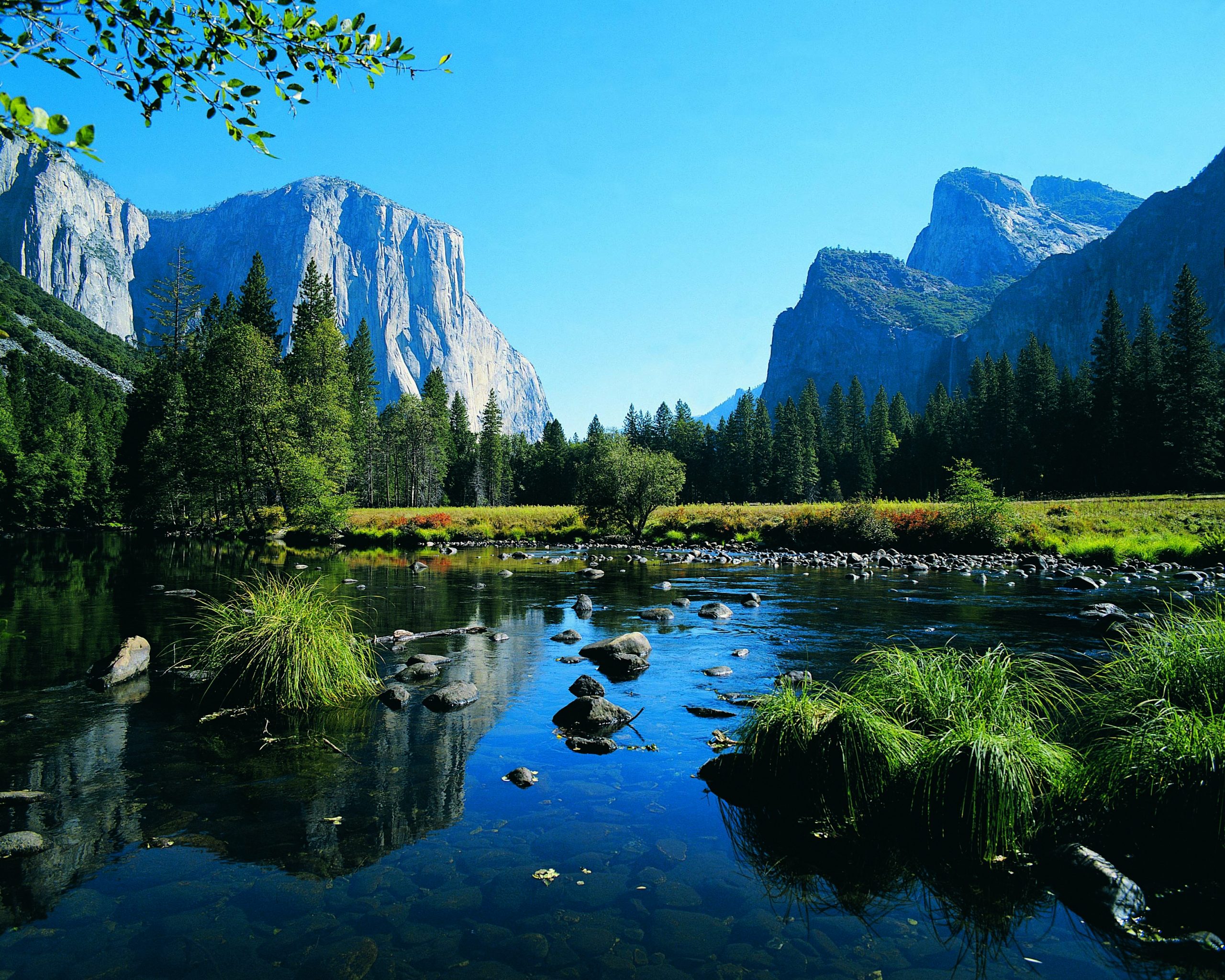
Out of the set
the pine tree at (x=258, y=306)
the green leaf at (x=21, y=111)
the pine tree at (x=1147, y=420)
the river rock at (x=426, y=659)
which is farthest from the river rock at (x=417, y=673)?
the pine tree at (x=1147, y=420)

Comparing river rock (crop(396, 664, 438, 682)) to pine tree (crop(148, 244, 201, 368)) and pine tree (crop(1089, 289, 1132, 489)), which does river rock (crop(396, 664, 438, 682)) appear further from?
pine tree (crop(1089, 289, 1132, 489))

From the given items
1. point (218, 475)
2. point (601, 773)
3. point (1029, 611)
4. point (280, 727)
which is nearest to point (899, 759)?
point (601, 773)

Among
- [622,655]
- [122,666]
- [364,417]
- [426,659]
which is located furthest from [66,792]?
[364,417]

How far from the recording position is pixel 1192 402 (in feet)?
199

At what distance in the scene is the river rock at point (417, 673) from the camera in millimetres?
11867

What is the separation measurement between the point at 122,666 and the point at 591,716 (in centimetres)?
824

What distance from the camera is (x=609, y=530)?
166 ft

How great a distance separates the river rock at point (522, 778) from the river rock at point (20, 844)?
4.27 meters

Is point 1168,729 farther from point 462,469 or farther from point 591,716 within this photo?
point 462,469

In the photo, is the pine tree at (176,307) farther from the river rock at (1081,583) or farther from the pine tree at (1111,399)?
the pine tree at (1111,399)

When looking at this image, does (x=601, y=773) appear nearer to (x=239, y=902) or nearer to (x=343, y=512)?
(x=239, y=902)

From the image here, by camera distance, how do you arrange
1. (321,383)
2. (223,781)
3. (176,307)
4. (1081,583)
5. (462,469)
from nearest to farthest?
(223,781) → (1081,583) → (321,383) → (176,307) → (462,469)

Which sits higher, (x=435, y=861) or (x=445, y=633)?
(x=445, y=633)

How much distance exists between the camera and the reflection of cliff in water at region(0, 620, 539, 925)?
6.01 metres
